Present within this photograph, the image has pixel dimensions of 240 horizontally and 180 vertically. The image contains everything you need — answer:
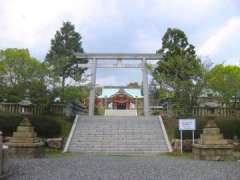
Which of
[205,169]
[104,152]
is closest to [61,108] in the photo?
[104,152]

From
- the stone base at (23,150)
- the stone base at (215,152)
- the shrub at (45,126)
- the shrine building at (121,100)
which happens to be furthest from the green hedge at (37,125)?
the shrine building at (121,100)

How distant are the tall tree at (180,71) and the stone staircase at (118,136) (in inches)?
81.3

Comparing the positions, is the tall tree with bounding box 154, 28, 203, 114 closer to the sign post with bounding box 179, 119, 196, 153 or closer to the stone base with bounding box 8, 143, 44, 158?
the sign post with bounding box 179, 119, 196, 153

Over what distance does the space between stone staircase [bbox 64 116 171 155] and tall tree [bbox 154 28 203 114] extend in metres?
2.06

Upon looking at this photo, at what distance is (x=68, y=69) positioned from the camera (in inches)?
1107

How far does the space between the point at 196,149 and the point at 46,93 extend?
9.99 metres

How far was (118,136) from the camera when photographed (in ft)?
58.2

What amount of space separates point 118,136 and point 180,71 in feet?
22.5

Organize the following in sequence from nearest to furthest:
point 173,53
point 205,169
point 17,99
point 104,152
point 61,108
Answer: point 205,169
point 104,152
point 17,99
point 61,108
point 173,53

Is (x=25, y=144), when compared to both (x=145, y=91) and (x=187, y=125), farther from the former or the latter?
(x=145, y=91)

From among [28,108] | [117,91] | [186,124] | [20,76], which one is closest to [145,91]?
[28,108]

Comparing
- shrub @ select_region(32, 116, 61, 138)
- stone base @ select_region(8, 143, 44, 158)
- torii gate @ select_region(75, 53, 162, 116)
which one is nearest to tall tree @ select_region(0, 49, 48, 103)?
shrub @ select_region(32, 116, 61, 138)

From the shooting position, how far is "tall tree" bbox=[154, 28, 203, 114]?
2009 cm

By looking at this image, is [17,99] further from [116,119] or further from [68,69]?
[68,69]
